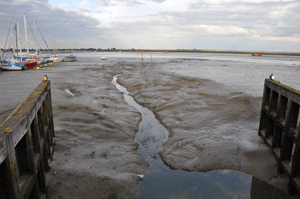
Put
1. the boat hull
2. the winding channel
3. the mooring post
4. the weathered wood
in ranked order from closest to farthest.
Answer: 1. the mooring post
2. the weathered wood
3. the winding channel
4. the boat hull

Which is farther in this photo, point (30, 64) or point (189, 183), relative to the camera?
point (30, 64)

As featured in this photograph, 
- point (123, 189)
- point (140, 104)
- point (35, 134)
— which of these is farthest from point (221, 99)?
point (35, 134)

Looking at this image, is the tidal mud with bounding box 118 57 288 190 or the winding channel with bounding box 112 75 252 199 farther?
the tidal mud with bounding box 118 57 288 190

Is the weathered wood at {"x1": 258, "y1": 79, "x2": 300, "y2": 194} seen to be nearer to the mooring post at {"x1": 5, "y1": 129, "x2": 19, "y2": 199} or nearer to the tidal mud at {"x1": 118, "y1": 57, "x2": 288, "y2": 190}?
the tidal mud at {"x1": 118, "y1": 57, "x2": 288, "y2": 190}

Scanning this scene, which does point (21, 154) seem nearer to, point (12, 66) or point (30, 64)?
point (12, 66)

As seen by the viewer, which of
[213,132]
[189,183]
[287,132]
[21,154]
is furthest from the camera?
[213,132]

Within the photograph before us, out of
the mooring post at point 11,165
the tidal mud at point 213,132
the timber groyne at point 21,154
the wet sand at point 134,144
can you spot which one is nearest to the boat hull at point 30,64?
the wet sand at point 134,144

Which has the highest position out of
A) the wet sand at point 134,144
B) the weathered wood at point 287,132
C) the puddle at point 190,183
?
the weathered wood at point 287,132

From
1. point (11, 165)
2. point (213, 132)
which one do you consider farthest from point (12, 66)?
point (11, 165)

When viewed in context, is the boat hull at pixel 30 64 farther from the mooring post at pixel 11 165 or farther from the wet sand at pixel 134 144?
the mooring post at pixel 11 165

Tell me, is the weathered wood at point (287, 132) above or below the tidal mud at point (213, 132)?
Result: above

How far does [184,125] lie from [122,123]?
3885 millimetres

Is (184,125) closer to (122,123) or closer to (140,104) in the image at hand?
(122,123)

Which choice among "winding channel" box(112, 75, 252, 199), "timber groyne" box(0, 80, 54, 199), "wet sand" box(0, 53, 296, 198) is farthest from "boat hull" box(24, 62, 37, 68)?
"timber groyne" box(0, 80, 54, 199)
